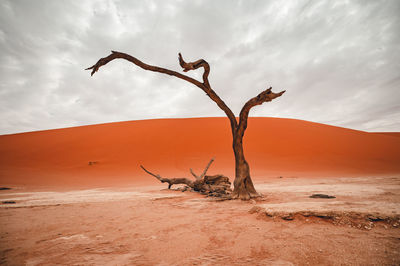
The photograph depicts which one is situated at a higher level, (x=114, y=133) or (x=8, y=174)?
(x=114, y=133)

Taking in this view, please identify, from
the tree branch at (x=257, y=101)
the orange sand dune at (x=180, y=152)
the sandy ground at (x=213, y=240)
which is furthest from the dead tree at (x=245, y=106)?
the orange sand dune at (x=180, y=152)

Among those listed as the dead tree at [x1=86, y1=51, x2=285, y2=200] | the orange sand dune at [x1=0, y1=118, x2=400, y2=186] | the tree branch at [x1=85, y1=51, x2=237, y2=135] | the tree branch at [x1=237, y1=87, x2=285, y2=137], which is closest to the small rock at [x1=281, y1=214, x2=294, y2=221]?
the dead tree at [x1=86, y1=51, x2=285, y2=200]

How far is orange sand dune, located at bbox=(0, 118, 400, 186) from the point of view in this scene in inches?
528

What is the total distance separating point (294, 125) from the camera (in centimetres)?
2738

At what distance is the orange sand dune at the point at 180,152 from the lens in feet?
44.0

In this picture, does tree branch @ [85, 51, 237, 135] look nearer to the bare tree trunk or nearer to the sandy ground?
the bare tree trunk

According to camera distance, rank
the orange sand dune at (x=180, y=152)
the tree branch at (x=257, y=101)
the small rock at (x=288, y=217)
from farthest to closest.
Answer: the orange sand dune at (x=180, y=152) < the tree branch at (x=257, y=101) < the small rock at (x=288, y=217)

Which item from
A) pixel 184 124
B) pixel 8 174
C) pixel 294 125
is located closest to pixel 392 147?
pixel 294 125

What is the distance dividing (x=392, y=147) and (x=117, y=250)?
1065 inches

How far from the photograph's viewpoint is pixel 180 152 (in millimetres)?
19969

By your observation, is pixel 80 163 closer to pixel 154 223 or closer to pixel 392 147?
pixel 154 223

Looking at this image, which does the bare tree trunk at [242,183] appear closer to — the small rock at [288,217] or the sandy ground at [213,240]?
the sandy ground at [213,240]

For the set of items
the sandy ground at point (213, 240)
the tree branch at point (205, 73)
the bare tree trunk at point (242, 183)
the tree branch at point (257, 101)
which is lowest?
the sandy ground at point (213, 240)

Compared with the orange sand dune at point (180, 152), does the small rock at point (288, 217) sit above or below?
below
